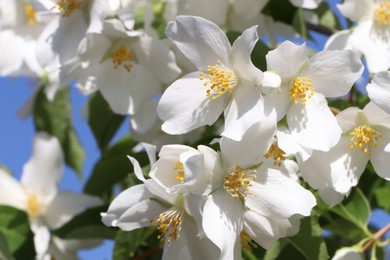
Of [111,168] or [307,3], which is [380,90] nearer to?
[307,3]

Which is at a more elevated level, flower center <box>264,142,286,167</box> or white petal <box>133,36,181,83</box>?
flower center <box>264,142,286,167</box>

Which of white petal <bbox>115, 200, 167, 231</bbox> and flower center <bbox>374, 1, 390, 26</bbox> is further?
flower center <bbox>374, 1, 390, 26</bbox>

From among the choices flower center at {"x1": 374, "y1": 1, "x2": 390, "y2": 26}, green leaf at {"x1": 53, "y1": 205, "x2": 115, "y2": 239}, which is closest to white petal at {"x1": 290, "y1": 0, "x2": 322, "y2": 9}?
flower center at {"x1": 374, "y1": 1, "x2": 390, "y2": 26}

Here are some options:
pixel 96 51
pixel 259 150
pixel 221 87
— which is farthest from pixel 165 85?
pixel 259 150

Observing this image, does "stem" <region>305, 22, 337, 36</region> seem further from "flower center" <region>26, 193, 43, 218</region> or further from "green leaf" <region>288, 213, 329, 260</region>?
"flower center" <region>26, 193, 43, 218</region>

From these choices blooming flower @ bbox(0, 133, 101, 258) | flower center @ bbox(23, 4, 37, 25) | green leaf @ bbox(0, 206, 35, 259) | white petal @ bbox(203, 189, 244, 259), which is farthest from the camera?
flower center @ bbox(23, 4, 37, 25)

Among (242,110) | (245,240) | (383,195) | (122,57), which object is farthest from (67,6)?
(383,195)

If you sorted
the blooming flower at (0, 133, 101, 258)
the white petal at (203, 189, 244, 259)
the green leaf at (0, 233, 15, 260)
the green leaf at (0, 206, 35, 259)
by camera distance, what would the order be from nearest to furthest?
the white petal at (203, 189, 244, 259)
the green leaf at (0, 233, 15, 260)
the green leaf at (0, 206, 35, 259)
the blooming flower at (0, 133, 101, 258)
